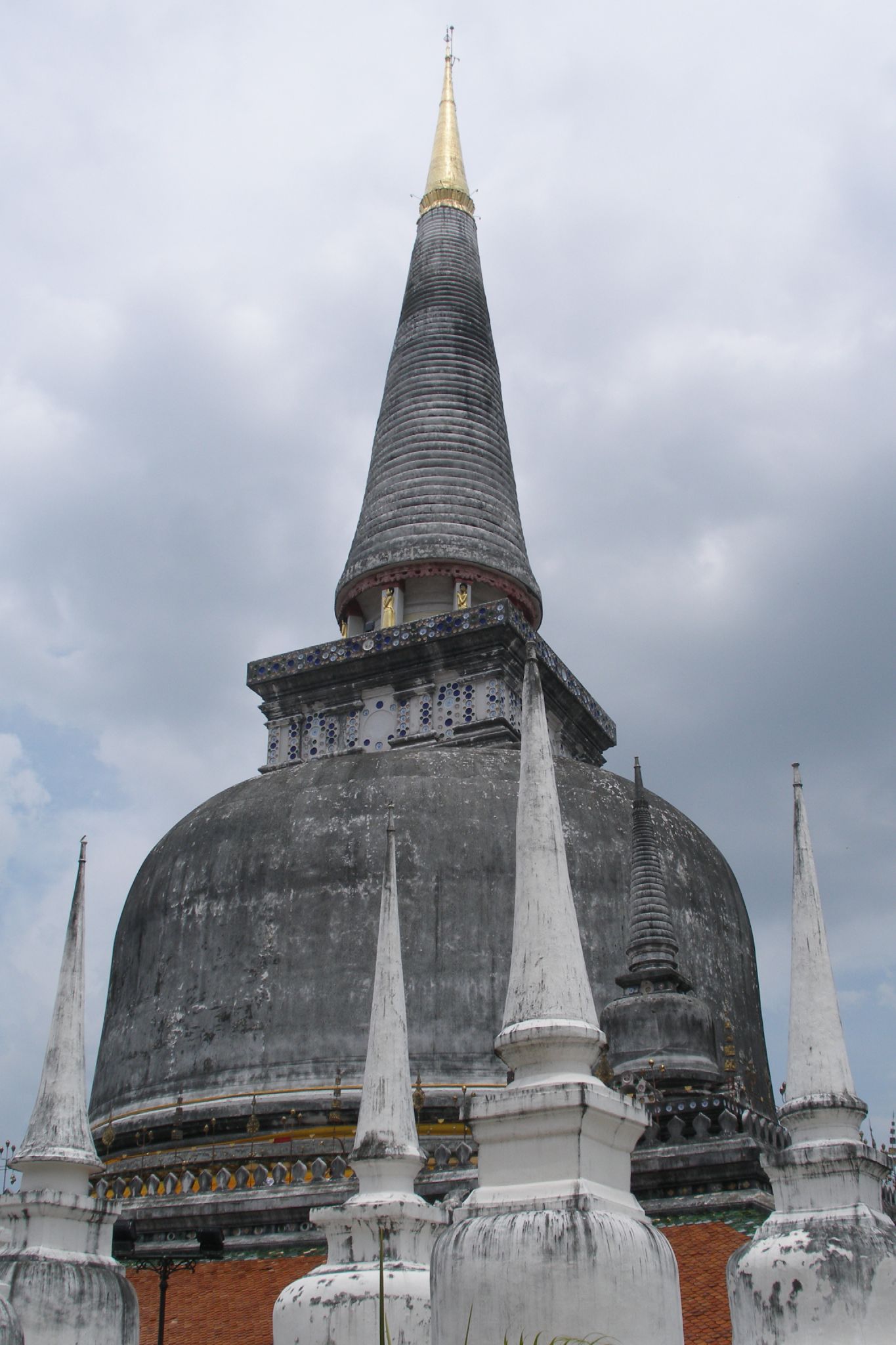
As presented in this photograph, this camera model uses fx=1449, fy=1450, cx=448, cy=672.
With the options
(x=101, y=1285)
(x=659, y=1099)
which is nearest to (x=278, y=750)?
(x=659, y=1099)

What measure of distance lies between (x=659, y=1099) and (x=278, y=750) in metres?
13.4

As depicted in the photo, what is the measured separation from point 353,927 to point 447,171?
2168 cm

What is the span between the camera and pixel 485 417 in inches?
1226

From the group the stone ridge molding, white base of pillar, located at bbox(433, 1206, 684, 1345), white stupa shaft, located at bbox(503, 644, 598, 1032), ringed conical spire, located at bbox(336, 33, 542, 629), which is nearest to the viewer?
white base of pillar, located at bbox(433, 1206, 684, 1345)

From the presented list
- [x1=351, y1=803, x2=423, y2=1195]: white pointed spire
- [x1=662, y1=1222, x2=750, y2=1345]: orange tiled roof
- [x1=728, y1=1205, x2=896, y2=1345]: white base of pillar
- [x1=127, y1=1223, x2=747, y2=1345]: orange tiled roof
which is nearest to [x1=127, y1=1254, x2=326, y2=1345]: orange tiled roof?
[x1=127, y1=1223, x2=747, y2=1345]: orange tiled roof

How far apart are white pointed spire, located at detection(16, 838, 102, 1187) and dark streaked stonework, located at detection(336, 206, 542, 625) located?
1663 cm

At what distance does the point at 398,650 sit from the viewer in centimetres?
2633

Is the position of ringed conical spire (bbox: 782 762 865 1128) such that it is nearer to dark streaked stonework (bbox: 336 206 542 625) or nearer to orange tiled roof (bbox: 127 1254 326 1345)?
orange tiled roof (bbox: 127 1254 326 1345)

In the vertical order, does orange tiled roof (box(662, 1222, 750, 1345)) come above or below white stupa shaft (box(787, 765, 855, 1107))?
below

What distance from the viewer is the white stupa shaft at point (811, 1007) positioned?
9875mm

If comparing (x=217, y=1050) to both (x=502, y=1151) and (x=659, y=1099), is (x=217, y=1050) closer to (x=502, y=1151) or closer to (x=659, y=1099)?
(x=659, y=1099)

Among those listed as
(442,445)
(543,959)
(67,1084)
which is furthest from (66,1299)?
(442,445)

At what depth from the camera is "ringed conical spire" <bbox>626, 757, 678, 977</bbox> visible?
17.5m

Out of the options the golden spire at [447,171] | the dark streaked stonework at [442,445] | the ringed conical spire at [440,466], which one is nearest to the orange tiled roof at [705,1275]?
the ringed conical spire at [440,466]
